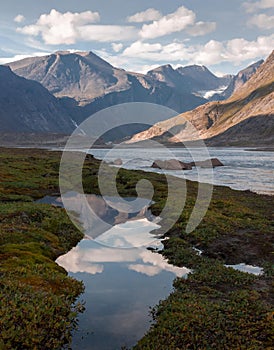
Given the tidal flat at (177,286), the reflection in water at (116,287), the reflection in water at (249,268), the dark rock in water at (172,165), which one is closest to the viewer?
the tidal flat at (177,286)

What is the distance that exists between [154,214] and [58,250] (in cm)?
1804

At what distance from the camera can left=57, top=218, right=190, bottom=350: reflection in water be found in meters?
16.2

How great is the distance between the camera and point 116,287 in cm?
2131

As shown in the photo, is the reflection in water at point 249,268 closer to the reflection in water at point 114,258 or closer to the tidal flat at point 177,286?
the tidal flat at point 177,286

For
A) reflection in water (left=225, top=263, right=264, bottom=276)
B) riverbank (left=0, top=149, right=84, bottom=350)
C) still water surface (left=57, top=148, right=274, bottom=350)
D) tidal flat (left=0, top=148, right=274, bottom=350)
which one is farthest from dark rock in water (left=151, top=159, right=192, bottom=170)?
reflection in water (left=225, top=263, right=264, bottom=276)

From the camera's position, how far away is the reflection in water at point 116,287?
53.0ft

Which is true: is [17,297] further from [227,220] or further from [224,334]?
[227,220]

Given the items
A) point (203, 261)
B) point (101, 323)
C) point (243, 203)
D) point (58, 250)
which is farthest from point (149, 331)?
point (243, 203)

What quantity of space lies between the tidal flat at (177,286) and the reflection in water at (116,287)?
0.69 meters

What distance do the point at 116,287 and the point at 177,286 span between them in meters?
3.72

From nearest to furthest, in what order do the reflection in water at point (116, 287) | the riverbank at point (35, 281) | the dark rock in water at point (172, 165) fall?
the riverbank at point (35, 281)
the reflection in water at point (116, 287)
the dark rock in water at point (172, 165)

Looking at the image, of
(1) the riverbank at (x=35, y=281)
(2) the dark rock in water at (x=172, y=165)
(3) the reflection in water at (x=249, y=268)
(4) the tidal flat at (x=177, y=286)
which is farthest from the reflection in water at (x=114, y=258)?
(2) the dark rock in water at (x=172, y=165)

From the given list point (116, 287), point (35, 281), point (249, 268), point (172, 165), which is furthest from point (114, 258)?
point (172, 165)

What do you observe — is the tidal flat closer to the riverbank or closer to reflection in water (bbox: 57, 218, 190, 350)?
the riverbank
